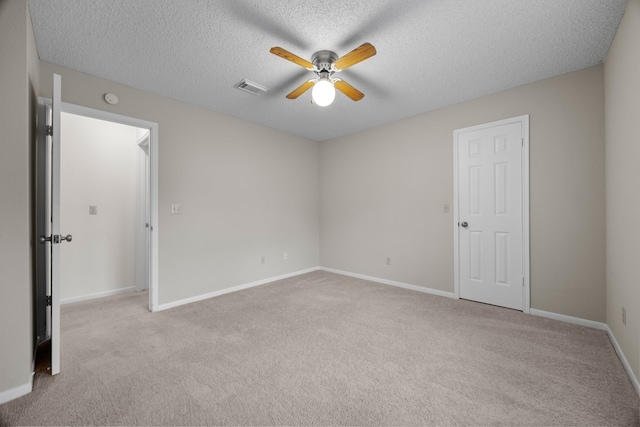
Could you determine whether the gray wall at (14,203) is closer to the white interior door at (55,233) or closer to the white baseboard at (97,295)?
the white interior door at (55,233)

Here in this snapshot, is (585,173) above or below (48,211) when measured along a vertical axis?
above

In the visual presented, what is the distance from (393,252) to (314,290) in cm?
137

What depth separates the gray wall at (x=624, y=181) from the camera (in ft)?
5.85

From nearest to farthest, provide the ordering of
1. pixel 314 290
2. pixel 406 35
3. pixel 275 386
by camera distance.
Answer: pixel 275 386 < pixel 406 35 < pixel 314 290

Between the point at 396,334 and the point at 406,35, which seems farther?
the point at 396,334

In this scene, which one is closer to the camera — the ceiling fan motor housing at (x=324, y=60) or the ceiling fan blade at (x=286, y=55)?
the ceiling fan blade at (x=286, y=55)

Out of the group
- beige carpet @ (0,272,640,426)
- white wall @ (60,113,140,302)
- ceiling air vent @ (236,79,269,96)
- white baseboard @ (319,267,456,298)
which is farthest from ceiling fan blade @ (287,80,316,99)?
white baseboard @ (319,267,456,298)

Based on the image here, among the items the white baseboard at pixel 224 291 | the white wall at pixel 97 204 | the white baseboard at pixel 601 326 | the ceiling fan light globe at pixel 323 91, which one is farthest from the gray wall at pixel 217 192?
the white baseboard at pixel 601 326

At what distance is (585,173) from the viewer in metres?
2.70

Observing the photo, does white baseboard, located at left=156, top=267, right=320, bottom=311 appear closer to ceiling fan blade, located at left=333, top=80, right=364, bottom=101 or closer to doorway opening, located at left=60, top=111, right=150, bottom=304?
doorway opening, located at left=60, top=111, right=150, bottom=304

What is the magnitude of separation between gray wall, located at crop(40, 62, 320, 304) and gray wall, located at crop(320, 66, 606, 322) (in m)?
0.73

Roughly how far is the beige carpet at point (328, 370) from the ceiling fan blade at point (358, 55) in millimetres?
2300

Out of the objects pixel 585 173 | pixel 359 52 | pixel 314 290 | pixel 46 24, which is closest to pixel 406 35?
pixel 359 52

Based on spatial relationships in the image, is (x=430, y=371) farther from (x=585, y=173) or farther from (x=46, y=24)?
(x=46, y=24)
